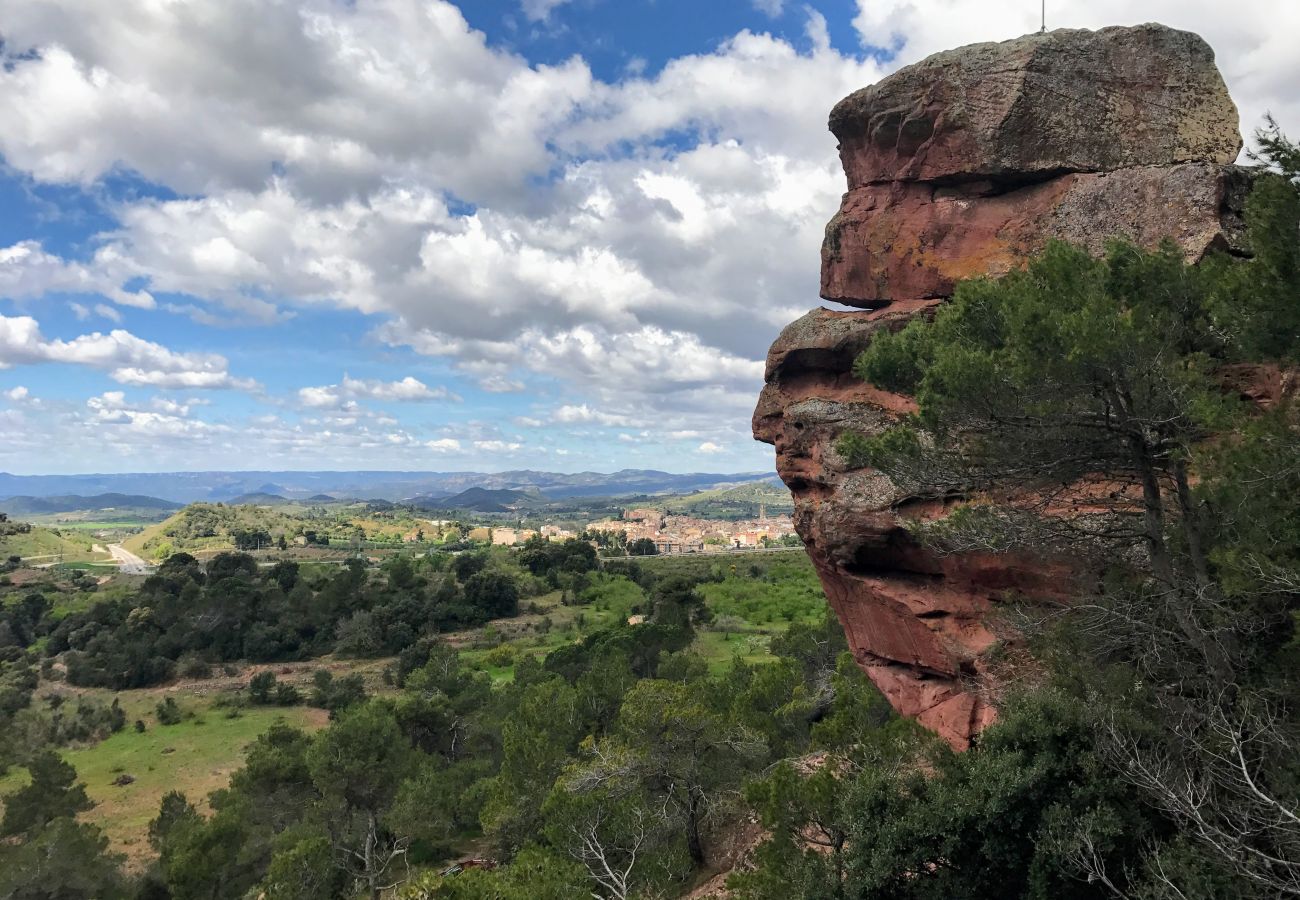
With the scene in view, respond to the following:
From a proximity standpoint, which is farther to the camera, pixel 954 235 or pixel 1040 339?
pixel 954 235

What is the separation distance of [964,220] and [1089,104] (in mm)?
3173

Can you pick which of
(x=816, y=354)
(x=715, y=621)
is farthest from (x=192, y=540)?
(x=816, y=354)

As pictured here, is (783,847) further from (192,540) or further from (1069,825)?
(192,540)

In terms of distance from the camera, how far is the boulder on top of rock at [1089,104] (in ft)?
48.1

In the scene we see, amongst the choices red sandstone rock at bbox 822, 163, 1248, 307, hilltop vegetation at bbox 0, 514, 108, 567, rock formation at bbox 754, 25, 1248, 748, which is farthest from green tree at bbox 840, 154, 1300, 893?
hilltop vegetation at bbox 0, 514, 108, 567

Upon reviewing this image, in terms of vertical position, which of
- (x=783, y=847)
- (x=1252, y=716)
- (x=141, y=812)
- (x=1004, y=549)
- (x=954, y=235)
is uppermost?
(x=954, y=235)

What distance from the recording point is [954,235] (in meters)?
15.6

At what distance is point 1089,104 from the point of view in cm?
1488

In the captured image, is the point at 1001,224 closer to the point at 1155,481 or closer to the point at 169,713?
the point at 1155,481

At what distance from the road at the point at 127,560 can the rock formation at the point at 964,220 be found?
12015 centimetres

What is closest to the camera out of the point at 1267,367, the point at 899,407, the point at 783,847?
the point at 1267,367

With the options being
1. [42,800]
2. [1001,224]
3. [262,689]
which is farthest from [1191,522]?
[262,689]

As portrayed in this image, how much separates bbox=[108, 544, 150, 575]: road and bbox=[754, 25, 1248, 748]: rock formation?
120155 millimetres

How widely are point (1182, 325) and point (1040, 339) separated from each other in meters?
2.10
